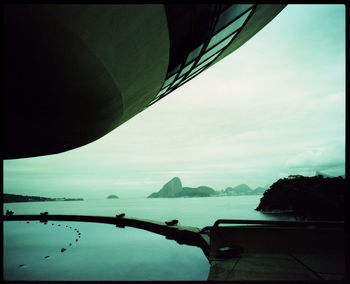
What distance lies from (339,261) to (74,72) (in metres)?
7.67

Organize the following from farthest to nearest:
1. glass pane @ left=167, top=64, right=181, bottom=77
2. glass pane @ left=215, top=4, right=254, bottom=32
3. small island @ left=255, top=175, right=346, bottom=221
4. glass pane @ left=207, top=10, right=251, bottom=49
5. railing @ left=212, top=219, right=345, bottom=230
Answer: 1. small island @ left=255, top=175, right=346, bottom=221
2. glass pane @ left=167, top=64, right=181, bottom=77
3. glass pane @ left=207, top=10, right=251, bottom=49
4. glass pane @ left=215, top=4, right=254, bottom=32
5. railing @ left=212, top=219, right=345, bottom=230

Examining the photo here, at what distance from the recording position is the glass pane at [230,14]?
7.35 meters

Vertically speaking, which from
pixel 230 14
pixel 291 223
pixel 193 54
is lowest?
pixel 291 223

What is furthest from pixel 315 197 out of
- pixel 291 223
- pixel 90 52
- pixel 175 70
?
pixel 90 52

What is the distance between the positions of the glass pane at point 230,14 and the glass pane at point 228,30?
48cm

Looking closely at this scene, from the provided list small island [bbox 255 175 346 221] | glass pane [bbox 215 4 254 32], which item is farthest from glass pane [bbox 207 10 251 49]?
small island [bbox 255 175 346 221]

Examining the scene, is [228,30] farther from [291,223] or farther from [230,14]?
[291,223]

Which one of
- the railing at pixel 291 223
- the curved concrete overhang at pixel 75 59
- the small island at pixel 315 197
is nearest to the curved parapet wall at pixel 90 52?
the curved concrete overhang at pixel 75 59

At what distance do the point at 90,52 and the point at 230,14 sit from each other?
483 centimetres

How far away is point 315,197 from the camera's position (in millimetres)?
68000

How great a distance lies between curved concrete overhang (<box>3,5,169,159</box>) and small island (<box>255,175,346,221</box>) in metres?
65.0

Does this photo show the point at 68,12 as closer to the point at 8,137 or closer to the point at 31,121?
the point at 31,121

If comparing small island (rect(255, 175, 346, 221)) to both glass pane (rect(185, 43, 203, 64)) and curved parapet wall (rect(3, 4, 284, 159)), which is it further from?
curved parapet wall (rect(3, 4, 284, 159))

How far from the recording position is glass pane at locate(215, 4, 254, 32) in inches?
289
